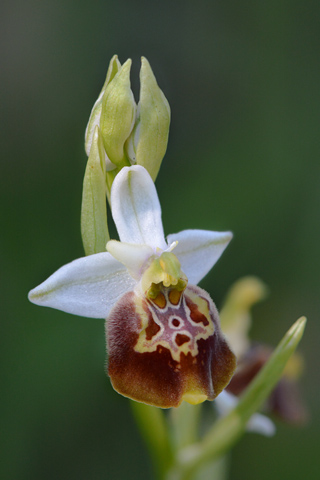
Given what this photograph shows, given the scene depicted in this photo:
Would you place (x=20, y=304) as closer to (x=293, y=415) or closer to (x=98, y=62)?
(x=293, y=415)

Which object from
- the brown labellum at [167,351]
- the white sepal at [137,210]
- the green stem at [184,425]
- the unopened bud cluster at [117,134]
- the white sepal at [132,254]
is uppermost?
the unopened bud cluster at [117,134]

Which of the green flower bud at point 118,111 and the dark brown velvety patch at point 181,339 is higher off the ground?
the green flower bud at point 118,111

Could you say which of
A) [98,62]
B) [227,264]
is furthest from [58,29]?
[227,264]

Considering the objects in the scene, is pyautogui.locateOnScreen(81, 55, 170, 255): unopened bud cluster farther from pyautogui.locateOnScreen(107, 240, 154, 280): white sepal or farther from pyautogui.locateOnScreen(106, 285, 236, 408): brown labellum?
pyautogui.locateOnScreen(106, 285, 236, 408): brown labellum

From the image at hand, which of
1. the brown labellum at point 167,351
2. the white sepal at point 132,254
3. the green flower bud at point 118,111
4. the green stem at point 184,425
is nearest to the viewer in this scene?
the brown labellum at point 167,351

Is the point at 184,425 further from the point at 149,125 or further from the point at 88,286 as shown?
the point at 149,125

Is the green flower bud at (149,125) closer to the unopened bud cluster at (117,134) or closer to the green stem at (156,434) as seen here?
the unopened bud cluster at (117,134)

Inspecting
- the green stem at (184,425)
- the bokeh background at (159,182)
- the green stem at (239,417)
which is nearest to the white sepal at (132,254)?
the green stem at (239,417)
